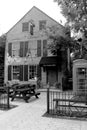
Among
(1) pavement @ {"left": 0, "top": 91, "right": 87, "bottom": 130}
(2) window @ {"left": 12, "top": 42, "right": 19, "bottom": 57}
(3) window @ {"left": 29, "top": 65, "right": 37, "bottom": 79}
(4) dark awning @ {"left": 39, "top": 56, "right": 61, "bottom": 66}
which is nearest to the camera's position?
(1) pavement @ {"left": 0, "top": 91, "right": 87, "bottom": 130}

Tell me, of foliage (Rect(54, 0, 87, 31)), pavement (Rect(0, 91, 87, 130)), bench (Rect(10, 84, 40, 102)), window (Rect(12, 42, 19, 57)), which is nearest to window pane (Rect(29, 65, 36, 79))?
window (Rect(12, 42, 19, 57))

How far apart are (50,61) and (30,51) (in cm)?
331

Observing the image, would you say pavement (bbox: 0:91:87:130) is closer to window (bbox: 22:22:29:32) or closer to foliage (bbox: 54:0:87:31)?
foliage (bbox: 54:0:87:31)

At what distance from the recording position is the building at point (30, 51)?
16172mm

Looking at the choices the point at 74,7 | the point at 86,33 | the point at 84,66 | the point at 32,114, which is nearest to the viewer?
the point at 32,114

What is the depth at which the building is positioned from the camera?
53.1ft

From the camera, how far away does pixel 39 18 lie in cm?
1717

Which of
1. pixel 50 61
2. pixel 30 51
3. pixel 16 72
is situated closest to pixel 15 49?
pixel 30 51

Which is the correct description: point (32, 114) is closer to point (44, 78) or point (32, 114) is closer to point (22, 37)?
point (44, 78)

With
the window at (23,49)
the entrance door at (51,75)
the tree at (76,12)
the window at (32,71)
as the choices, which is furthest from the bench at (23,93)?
the window at (23,49)

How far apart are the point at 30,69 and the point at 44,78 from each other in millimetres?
2091

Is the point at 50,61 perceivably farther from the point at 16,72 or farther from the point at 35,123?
the point at 35,123

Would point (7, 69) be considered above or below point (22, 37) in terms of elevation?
below

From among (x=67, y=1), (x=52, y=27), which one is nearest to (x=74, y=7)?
(x=67, y=1)
